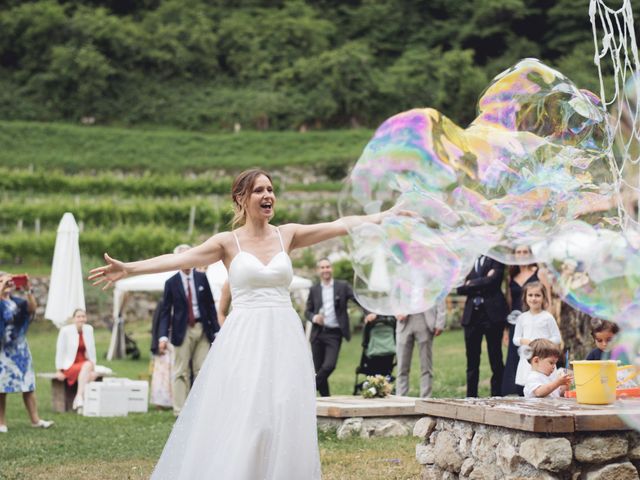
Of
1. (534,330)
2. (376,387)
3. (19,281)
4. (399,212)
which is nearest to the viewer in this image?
(399,212)

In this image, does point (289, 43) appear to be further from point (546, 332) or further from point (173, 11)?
point (546, 332)

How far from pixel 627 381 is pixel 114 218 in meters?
33.2

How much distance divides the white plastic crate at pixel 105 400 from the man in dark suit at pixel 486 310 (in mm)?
4859

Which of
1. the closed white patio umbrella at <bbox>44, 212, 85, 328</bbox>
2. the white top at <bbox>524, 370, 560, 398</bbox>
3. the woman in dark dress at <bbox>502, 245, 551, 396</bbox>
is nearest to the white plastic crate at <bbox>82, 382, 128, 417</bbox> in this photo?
the closed white patio umbrella at <bbox>44, 212, 85, 328</bbox>

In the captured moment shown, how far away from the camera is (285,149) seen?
58438mm

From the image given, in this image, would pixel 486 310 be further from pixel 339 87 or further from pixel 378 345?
pixel 339 87

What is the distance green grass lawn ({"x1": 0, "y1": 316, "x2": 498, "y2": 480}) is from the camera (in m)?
8.16

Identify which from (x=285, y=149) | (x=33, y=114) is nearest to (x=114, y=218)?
(x=285, y=149)

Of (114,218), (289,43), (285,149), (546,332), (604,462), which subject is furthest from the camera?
(289,43)

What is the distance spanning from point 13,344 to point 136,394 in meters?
3.04

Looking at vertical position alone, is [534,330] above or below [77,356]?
above

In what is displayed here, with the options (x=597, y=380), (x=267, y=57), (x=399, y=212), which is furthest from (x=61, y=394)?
(x=267, y=57)

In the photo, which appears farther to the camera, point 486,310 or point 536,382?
point 486,310

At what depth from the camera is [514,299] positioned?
11.1m
